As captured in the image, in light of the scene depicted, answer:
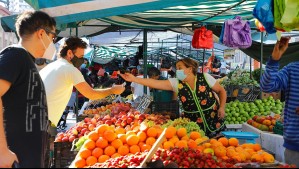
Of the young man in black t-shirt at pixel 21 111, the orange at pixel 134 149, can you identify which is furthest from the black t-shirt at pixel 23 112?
the orange at pixel 134 149

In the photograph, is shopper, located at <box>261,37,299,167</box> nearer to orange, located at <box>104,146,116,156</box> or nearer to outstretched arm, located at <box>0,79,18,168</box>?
orange, located at <box>104,146,116,156</box>

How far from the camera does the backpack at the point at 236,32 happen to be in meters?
7.36

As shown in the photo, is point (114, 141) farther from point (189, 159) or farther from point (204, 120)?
point (204, 120)

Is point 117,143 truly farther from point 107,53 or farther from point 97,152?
point 107,53

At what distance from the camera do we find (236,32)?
740 centimetres

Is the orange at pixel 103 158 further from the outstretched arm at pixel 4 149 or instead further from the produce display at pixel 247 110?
the produce display at pixel 247 110

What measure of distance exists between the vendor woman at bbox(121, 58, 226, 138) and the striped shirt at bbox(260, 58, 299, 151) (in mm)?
1843

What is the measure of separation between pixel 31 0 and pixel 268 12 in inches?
90.0

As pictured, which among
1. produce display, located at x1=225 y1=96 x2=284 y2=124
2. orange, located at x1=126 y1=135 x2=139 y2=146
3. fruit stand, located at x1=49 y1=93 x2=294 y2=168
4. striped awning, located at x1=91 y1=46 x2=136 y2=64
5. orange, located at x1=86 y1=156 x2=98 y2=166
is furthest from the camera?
striped awning, located at x1=91 y1=46 x2=136 y2=64

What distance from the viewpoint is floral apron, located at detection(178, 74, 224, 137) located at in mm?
5344

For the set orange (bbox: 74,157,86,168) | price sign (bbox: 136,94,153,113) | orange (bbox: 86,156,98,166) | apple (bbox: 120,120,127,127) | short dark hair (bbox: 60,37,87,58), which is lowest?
price sign (bbox: 136,94,153,113)

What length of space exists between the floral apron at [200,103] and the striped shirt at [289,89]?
185 centimetres

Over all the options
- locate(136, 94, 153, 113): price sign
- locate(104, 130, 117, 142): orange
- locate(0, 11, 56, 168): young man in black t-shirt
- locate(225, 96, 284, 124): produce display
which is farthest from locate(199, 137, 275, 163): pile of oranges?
locate(225, 96, 284, 124): produce display

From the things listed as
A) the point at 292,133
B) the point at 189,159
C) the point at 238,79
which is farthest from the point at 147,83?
the point at 238,79
